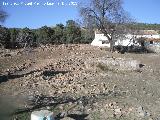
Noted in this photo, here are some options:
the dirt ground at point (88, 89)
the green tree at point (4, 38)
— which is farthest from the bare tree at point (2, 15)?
the dirt ground at point (88, 89)

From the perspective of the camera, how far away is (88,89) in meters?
18.6

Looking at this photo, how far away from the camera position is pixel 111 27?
147 ft

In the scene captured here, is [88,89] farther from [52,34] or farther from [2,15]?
[52,34]

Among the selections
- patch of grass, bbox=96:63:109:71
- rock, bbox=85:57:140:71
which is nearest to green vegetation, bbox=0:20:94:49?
rock, bbox=85:57:140:71

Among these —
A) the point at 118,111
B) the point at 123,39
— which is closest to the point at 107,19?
the point at 123,39

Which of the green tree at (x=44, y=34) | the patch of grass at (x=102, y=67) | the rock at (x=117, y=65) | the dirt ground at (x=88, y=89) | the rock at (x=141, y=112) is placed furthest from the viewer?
the green tree at (x=44, y=34)

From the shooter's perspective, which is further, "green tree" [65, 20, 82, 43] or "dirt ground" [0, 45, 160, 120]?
"green tree" [65, 20, 82, 43]

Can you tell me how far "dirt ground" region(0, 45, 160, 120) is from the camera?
44.4 ft

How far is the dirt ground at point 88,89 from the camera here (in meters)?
13.5

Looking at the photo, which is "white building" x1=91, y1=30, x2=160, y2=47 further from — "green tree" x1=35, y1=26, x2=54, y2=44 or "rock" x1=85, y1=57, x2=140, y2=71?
"rock" x1=85, y1=57, x2=140, y2=71

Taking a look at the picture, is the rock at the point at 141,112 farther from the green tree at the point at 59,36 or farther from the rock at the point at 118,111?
the green tree at the point at 59,36

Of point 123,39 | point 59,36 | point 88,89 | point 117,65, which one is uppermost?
point 59,36

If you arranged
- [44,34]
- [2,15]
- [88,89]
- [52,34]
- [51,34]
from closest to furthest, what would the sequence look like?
[88,89] < [2,15] < [44,34] < [51,34] < [52,34]

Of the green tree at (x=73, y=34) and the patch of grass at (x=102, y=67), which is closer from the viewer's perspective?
the patch of grass at (x=102, y=67)
